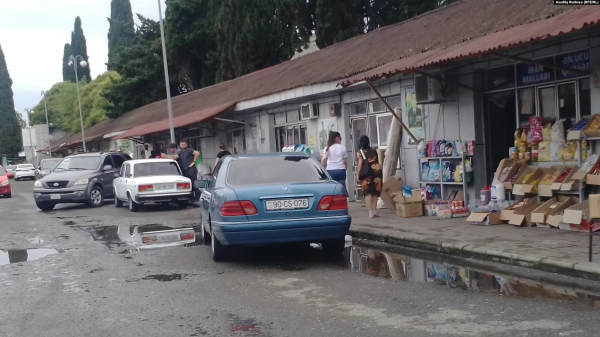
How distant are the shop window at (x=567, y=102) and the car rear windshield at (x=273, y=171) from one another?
164 inches

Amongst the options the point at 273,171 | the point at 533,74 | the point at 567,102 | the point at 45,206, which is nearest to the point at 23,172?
the point at 45,206

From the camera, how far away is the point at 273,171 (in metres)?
9.55

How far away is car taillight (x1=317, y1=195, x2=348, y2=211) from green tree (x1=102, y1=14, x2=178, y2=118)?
1644 inches

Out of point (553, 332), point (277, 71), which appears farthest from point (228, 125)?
point (553, 332)

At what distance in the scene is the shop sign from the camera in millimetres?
10992

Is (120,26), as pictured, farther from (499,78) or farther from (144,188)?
(499,78)

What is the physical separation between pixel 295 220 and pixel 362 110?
27.6 feet

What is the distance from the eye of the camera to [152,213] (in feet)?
59.5

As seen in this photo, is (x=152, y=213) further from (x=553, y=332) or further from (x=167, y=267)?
(x=553, y=332)

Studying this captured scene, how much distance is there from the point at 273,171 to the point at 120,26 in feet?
263

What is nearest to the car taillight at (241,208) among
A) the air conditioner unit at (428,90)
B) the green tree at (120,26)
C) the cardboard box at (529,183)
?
the cardboard box at (529,183)

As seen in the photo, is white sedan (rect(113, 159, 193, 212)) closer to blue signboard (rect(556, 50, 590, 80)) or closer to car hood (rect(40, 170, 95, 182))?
car hood (rect(40, 170, 95, 182))

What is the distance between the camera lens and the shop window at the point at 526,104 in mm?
11461

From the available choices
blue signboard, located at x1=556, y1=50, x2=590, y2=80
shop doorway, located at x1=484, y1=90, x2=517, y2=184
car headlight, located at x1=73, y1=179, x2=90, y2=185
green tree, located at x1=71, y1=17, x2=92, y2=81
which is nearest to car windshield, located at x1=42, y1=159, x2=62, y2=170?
car headlight, located at x1=73, y1=179, x2=90, y2=185
